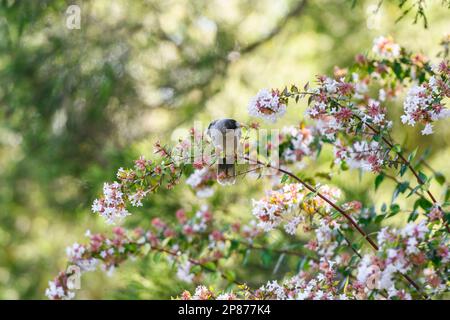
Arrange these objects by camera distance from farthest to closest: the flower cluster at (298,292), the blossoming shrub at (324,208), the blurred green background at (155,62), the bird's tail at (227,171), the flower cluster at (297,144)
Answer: the blurred green background at (155,62), the flower cluster at (297,144), the bird's tail at (227,171), the flower cluster at (298,292), the blossoming shrub at (324,208)

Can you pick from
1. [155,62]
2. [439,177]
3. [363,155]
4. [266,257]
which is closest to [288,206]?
[363,155]

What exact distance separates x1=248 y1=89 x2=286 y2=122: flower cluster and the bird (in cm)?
11

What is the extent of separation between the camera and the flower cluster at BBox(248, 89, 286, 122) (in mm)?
1273

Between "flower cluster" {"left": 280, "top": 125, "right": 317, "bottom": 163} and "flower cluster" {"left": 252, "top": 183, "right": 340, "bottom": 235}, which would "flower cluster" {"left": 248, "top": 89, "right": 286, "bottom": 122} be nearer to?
"flower cluster" {"left": 252, "top": 183, "right": 340, "bottom": 235}

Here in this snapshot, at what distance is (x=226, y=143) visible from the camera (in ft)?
4.55

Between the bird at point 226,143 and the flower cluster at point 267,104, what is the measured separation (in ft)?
0.38

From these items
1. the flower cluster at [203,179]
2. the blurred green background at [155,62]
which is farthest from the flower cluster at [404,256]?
the blurred green background at [155,62]

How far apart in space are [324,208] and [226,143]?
275 millimetres

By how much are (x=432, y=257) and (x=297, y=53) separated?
2567mm

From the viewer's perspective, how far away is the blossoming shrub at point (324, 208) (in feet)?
3.81

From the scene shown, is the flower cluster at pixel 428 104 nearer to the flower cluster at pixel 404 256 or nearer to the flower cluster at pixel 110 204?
the flower cluster at pixel 404 256
